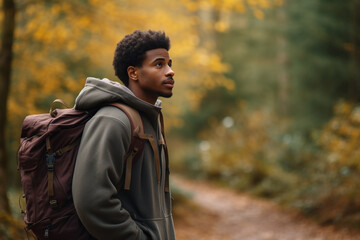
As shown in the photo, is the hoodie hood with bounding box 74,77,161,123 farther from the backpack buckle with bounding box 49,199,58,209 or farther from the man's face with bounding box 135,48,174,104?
the backpack buckle with bounding box 49,199,58,209

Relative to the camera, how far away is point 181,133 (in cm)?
1981

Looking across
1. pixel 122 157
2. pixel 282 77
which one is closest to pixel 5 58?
pixel 122 157

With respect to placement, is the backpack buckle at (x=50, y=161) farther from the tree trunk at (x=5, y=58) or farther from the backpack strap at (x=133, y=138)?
the tree trunk at (x=5, y=58)

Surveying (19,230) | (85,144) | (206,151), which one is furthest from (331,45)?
(85,144)

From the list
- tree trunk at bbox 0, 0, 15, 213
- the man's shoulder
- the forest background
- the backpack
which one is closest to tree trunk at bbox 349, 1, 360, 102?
the forest background

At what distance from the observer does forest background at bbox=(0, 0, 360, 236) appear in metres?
6.20

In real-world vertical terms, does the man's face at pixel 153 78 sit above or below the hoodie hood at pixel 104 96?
above

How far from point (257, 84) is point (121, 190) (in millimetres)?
17008

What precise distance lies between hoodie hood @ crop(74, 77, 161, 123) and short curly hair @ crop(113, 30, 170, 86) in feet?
0.68

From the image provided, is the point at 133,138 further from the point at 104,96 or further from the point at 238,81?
the point at 238,81

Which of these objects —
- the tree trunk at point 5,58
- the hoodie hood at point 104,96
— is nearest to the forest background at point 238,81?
the tree trunk at point 5,58

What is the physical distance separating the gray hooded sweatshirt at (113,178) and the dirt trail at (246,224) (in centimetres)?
464

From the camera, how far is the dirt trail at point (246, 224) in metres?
6.38

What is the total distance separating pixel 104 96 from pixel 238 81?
1714 cm
